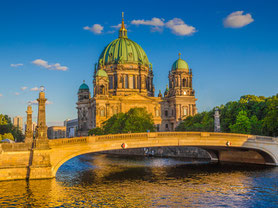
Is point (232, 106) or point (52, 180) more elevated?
point (232, 106)

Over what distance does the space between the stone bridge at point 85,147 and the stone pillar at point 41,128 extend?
0.91 ft

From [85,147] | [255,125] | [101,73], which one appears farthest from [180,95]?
[85,147]

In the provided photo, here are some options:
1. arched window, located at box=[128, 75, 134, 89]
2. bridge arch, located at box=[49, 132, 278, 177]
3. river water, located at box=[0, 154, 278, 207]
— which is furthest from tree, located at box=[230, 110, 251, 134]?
arched window, located at box=[128, 75, 134, 89]

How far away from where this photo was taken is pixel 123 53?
517 feet

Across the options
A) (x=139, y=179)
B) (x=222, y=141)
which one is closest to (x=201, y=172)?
(x=222, y=141)

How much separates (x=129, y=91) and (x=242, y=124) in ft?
258

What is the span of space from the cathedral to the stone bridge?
8538 cm

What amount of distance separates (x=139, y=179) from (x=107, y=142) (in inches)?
260

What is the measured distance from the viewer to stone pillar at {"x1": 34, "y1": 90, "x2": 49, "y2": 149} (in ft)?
146

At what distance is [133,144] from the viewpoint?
50.1 m

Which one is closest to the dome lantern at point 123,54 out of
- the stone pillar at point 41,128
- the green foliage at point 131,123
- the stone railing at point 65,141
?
the green foliage at point 131,123

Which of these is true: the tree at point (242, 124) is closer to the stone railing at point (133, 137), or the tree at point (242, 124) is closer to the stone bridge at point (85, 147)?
the stone bridge at point (85, 147)

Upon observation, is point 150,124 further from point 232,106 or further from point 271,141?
point 271,141

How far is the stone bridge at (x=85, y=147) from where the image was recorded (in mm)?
44000
